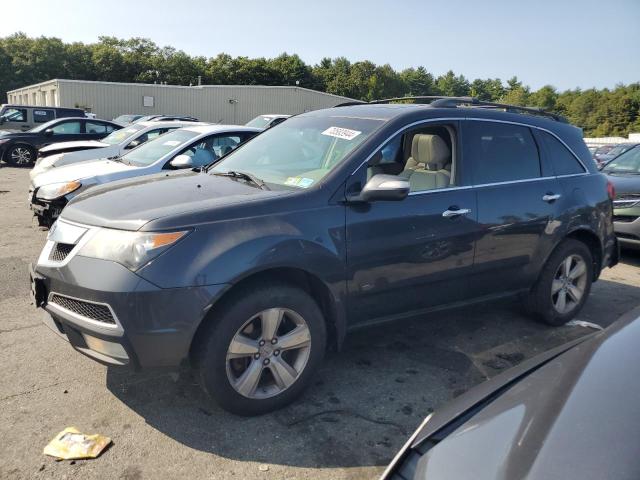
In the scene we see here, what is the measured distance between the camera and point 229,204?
3.05m

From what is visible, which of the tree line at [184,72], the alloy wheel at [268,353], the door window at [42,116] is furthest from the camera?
the tree line at [184,72]

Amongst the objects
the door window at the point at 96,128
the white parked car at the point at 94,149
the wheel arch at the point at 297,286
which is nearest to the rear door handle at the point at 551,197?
the wheel arch at the point at 297,286

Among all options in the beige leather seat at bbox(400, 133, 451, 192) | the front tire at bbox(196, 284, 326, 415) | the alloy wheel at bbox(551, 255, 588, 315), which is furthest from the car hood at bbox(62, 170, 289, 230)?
the alloy wheel at bbox(551, 255, 588, 315)

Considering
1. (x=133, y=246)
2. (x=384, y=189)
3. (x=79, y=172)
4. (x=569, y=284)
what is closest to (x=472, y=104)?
(x=384, y=189)

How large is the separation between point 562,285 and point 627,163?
520 cm

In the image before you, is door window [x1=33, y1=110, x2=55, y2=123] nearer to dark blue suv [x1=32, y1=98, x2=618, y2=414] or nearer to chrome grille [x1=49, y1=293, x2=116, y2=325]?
dark blue suv [x1=32, y1=98, x2=618, y2=414]

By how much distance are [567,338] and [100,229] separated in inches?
150

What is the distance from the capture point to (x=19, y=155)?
16609 millimetres

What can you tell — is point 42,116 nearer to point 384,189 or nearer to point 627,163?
point 627,163

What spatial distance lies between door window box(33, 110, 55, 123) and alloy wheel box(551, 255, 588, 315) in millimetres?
20252

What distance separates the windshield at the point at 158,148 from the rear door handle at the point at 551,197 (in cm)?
520

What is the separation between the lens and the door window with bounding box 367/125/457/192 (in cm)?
387

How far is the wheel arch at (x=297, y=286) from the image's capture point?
9.52 feet

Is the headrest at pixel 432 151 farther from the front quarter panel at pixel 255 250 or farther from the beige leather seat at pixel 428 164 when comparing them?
the front quarter panel at pixel 255 250
